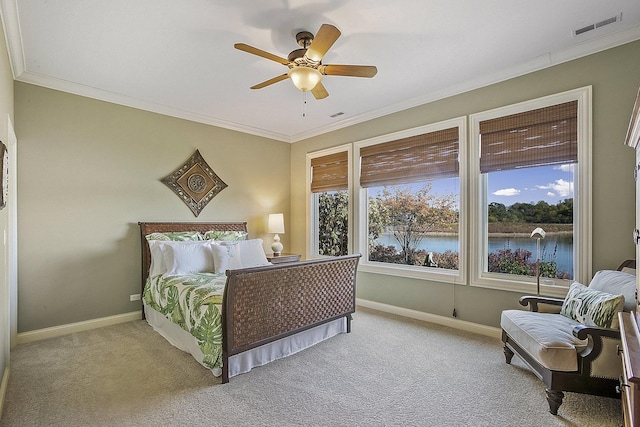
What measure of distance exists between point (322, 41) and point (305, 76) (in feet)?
1.23

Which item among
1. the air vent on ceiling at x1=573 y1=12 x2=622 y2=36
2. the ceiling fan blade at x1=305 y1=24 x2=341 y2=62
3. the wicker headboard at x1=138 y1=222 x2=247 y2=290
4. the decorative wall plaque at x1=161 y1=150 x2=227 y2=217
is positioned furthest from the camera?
the decorative wall plaque at x1=161 y1=150 x2=227 y2=217

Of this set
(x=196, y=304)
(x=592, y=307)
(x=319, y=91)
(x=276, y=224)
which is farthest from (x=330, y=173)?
(x=592, y=307)

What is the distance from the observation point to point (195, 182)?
457cm

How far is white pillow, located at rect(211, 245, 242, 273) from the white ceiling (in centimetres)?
189

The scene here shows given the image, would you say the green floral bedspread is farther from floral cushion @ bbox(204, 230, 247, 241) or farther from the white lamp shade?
the white lamp shade

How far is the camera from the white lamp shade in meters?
5.21

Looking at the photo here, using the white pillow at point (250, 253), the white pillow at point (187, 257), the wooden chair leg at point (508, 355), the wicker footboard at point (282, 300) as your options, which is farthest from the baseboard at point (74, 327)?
the wooden chair leg at point (508, 355)

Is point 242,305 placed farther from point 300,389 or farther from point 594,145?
point 594,145

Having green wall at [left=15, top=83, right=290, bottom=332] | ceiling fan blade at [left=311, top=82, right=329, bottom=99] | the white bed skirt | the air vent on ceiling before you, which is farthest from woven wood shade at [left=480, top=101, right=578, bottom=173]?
green wall at [left=15, top=83, right=290, bottom=332]

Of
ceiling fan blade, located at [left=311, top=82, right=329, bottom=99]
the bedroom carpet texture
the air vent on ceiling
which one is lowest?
the bedroom carpet texture

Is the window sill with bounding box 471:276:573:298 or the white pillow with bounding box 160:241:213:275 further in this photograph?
the white pillow with bounding box 160:241:213:275

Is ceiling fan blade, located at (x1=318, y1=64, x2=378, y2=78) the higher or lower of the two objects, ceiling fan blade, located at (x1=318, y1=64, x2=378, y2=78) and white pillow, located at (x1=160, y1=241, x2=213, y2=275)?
the higher

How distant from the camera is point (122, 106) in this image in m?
3.97

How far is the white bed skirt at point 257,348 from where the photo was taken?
8.71 ft
